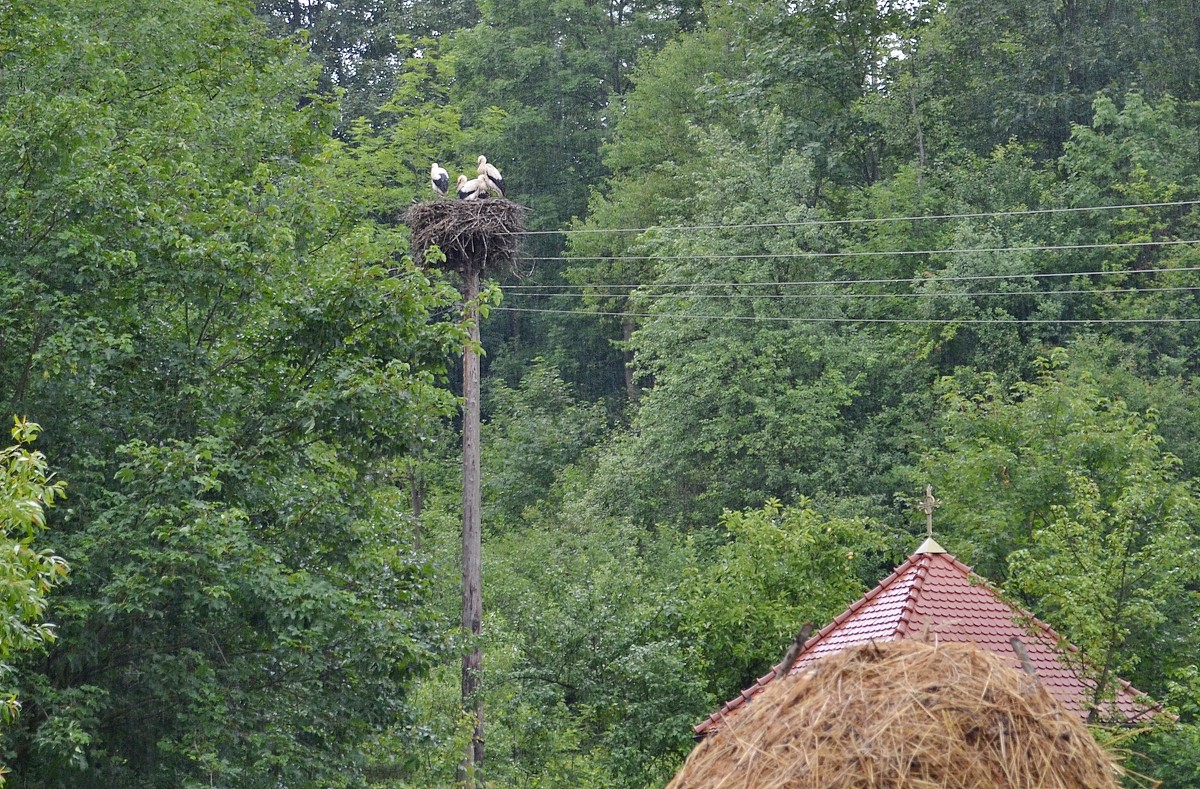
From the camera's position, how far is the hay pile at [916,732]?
242 inches

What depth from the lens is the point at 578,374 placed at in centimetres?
4369

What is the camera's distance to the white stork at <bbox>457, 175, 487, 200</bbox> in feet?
67.4

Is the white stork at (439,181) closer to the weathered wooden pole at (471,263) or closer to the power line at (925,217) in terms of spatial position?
the weathered wooden pole at (471,263)

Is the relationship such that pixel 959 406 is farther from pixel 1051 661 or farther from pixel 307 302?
pixel 307 302

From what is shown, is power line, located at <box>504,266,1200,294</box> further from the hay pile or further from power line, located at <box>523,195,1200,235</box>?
the hay pile

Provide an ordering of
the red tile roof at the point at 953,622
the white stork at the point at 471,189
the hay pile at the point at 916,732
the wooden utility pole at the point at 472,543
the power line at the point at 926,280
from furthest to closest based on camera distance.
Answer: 1. the power line at the point at 926,280
2. the white stork at the point at 471,189
3. the wooden utility pole at the point at 472,543
4. the red tile roof at the point at 953,622
5. the hay pile at the point at 916,732

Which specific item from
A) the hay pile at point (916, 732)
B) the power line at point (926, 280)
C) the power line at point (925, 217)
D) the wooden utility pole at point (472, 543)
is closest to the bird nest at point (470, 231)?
the wooden utility pole at point (472, 543)

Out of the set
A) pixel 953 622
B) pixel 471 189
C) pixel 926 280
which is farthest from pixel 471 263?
pixel 926 280

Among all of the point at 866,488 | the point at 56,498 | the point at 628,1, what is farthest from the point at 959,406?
the point at 628,1

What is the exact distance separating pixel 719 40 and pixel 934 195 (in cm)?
985

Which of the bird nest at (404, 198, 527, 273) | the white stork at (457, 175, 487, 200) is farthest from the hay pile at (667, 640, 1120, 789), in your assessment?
the white stork at (457, 175, 487, 200)

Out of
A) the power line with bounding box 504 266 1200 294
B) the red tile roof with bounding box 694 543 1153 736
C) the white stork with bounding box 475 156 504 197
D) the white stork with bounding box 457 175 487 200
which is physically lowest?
the red tile roof with bounding box 694 543 1153 736

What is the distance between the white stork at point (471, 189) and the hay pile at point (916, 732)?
14.4 meters

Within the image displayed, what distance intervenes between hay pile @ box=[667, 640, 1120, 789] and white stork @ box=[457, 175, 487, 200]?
14442mm
